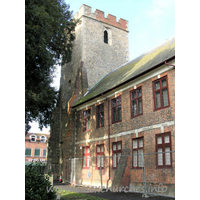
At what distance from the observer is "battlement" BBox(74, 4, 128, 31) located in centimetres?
2793

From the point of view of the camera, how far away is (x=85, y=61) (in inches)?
1037

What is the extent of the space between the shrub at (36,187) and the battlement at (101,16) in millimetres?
23754

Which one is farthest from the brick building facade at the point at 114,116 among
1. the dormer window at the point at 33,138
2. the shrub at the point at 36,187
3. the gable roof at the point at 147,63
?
the dormer window at the point at 33,138

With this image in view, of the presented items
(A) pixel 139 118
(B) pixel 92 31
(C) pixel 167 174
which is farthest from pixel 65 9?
(C) pixel 167 174

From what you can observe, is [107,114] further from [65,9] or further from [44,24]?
[65,9]

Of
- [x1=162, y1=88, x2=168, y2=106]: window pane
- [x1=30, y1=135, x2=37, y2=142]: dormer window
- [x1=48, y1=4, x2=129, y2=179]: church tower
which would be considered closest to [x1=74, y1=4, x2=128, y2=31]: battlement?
[x1=48, y1=4, x2=129, y2=179]: church tower

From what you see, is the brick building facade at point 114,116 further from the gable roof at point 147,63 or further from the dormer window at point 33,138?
the dormer window at point 33,138

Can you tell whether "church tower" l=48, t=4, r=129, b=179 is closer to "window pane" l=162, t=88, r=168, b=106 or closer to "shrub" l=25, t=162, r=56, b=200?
"window pane" l=162, t=88, r=168, b=106

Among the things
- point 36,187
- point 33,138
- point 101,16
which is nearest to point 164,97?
point 36,187

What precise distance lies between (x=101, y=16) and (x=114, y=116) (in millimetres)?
17398

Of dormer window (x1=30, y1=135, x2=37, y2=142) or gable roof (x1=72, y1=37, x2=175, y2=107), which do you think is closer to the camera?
gable roof (x1=72, y1=37, x2=175, y2=107)

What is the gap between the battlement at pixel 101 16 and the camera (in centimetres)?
2793

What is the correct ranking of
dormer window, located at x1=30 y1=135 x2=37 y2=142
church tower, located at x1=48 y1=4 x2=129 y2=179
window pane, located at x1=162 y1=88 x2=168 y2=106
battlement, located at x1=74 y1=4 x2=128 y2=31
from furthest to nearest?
dormer window, located at x1=30 y1=135 x2=37 y2=142 < battlement, located at x1=74 y1=4 x2=128 y2=31 < church tower, located at x1=48 y1=4 x2=129 y2=179 < window pane, located at x1=162 y1=88 x2=168 y2=106

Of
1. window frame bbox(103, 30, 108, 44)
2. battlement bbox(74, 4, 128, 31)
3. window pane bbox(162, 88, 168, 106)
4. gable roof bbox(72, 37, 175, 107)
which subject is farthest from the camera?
window frame bbox(103, 30, 108, 44)
